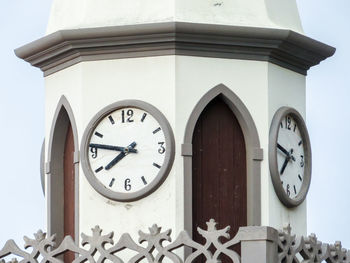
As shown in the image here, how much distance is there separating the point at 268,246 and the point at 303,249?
53.7 inches

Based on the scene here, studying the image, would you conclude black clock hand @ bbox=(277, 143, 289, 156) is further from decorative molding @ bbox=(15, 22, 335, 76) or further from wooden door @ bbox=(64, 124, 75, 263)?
wooden door @ bbox=(64, 124, 75, 263)

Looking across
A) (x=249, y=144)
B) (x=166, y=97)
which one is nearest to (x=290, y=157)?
(x=249, y=144)

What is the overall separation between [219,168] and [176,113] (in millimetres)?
1135

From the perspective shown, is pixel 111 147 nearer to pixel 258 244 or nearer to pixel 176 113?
pixel 176 113

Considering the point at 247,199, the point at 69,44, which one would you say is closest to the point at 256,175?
the point at 247,199

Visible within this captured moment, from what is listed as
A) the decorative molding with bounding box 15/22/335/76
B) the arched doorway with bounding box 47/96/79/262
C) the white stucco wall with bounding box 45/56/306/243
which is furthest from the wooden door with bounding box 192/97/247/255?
the arched doorway with bounding box 47/96/79/262

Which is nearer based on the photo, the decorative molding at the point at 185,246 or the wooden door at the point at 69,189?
the decorative molding at the point at 185,246

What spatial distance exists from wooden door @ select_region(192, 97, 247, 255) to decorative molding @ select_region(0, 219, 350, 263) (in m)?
0.55

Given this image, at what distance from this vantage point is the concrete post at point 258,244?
153 feet

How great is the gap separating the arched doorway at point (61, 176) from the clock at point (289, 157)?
300 cm

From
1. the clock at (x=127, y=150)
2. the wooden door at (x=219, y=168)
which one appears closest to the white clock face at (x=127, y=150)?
the clock at (x=127, y=150)

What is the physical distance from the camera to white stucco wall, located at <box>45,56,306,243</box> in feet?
159

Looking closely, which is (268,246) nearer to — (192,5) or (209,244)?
(209,244)

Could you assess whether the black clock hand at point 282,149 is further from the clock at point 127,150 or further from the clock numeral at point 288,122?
the clock at point 127,150
